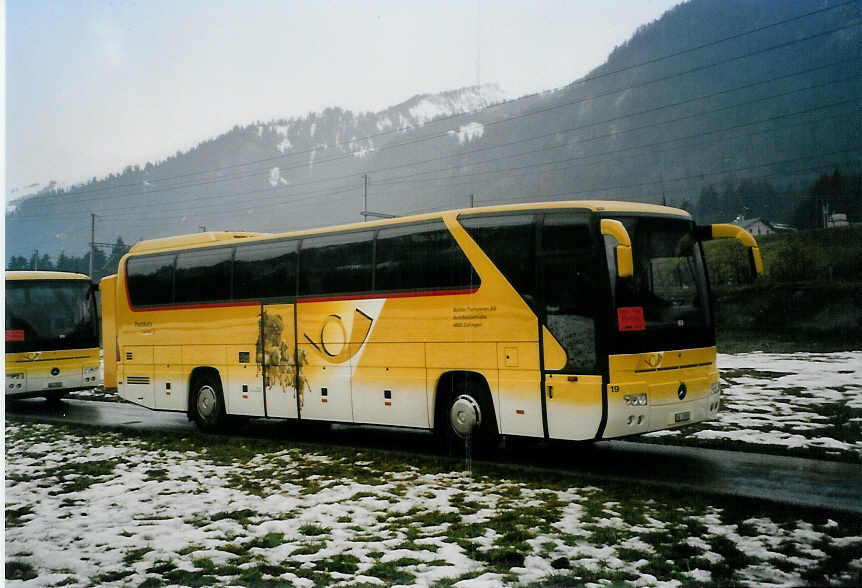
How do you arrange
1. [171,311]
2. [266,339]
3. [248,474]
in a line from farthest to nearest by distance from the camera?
1. [171,311]
2. [266,339]
3. [248,474]

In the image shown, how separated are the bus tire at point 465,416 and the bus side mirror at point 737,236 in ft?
10.8

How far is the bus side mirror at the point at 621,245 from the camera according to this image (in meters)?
8.01

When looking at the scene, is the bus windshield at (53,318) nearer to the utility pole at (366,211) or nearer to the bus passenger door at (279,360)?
the bus passenger door at (279,360)

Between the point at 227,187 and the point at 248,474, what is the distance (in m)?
6.36

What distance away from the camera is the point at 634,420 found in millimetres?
8312

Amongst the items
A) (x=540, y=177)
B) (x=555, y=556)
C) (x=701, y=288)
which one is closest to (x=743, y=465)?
(x=701, y=288)

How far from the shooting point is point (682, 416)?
8656 millimetres

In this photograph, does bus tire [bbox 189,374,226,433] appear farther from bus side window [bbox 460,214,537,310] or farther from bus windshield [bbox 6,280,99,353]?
bus side window [bbox 460,214,537,310]

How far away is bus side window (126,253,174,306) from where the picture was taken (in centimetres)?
1377

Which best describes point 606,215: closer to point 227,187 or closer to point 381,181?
point 381,181

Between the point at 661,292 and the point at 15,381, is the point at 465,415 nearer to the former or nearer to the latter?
the point at 661,292

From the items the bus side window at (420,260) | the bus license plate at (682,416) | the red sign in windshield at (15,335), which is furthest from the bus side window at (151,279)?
the bus license plate at (682,416)

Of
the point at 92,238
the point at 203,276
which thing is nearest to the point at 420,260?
the point at 203,276

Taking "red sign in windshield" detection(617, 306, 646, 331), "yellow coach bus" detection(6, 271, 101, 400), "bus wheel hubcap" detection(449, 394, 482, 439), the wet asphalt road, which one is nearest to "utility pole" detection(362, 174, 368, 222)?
"bus wheel hubcap" detection(449, 394, 482, 439)
